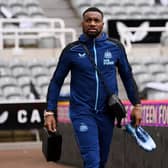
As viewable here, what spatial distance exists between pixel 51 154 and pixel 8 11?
541 inches

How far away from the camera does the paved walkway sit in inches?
445

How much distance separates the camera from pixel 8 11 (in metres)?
19.5

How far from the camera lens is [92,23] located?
19.4 feet

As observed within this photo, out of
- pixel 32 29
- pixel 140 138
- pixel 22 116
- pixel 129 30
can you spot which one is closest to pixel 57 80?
pixel 140 138

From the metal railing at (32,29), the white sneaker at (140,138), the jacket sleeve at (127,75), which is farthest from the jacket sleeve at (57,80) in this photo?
the metal railing at (32,29)

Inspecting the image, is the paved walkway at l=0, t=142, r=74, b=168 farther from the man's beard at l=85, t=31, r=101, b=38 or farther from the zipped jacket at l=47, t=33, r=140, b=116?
the man's beard at l=85, t=31, r=101, b=38

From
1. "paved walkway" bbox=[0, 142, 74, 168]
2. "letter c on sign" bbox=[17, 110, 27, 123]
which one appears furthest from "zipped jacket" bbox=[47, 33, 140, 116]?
"letter c on sign" bbox=[17, 110, 27, 123]

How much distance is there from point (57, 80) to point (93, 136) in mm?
562

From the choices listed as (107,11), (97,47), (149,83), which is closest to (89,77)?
(97,47)

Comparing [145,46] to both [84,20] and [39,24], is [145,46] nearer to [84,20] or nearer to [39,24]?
[39,24]

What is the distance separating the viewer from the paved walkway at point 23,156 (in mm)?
11314

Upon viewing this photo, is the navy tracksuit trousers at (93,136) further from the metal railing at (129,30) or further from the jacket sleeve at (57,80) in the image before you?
the metal railing at (129,30)

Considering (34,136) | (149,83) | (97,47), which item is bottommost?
(34,136)

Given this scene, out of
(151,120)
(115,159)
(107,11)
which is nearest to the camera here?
(151,120)
